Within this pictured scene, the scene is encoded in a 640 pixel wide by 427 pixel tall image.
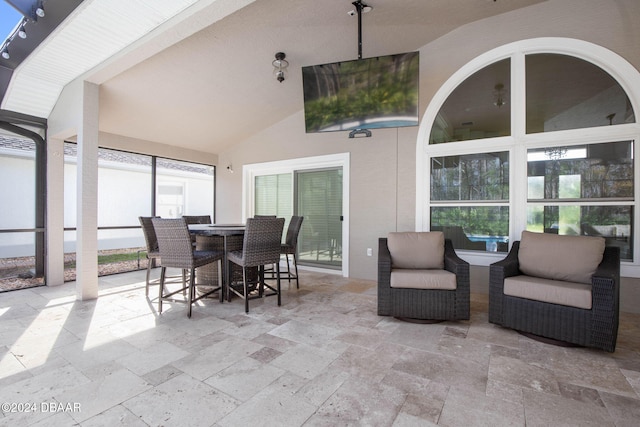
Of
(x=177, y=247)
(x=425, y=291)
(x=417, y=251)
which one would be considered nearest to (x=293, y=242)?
(x=177, y=247)

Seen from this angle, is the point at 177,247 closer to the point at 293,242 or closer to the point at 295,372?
the point at 293,242

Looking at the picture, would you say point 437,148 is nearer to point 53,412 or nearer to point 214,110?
point 214,110

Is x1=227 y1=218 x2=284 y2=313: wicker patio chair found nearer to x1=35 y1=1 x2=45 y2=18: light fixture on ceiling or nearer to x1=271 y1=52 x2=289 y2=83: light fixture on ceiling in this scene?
x1=271 y1=52 x2=289 y2=83: light fixture on ceiling

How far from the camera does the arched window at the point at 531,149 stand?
129 inches

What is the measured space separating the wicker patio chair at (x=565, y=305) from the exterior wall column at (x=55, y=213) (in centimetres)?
578

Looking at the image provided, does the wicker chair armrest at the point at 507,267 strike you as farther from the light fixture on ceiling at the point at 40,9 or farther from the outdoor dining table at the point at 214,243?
the light fixture on ceiling at the point at 40,9

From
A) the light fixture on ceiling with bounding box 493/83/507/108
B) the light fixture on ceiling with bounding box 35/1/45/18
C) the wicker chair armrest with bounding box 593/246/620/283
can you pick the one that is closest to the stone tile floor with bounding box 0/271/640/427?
the wicker chair armrest with bounding box 593/246/620/283

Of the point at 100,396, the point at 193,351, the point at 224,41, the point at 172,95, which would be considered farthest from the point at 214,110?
the point at 100,396

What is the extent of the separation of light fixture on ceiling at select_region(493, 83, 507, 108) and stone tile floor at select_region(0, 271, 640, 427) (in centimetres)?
273

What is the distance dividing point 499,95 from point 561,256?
224cm

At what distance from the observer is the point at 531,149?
364cm

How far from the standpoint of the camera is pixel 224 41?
348 cm

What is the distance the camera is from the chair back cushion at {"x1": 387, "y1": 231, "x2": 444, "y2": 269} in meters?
3.33

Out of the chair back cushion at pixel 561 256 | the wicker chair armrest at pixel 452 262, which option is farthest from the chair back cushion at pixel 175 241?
the chair back cushion at pixel 561 256
